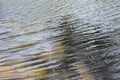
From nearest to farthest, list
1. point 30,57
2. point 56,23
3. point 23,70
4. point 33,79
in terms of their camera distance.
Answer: point 33,79, point 23,70, point 30,57, point 56,23

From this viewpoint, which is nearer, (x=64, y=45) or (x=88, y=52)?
(x=88, y=52)

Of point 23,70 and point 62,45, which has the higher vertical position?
point 62,45

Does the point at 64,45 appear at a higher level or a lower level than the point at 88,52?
higher

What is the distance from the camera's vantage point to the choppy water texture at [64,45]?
5777 mm

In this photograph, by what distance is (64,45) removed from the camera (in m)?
7.41

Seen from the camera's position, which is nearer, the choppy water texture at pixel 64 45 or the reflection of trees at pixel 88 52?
the reflection of trees at pixel 88 52

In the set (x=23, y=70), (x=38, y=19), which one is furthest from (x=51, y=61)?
(x=38, y=19)

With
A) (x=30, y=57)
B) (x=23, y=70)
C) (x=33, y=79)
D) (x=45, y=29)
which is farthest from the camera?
(x=45, y=29)

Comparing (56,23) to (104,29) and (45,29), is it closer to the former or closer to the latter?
(45,29)

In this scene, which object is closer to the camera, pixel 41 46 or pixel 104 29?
pixel 41 46

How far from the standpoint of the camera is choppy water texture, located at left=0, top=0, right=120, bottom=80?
19.0ft

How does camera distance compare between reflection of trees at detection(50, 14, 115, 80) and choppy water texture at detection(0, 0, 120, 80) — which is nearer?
reflection of trees at detection(50, 14, 115, 80)

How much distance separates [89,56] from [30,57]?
4.72ft

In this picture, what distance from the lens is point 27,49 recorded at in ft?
24.7
